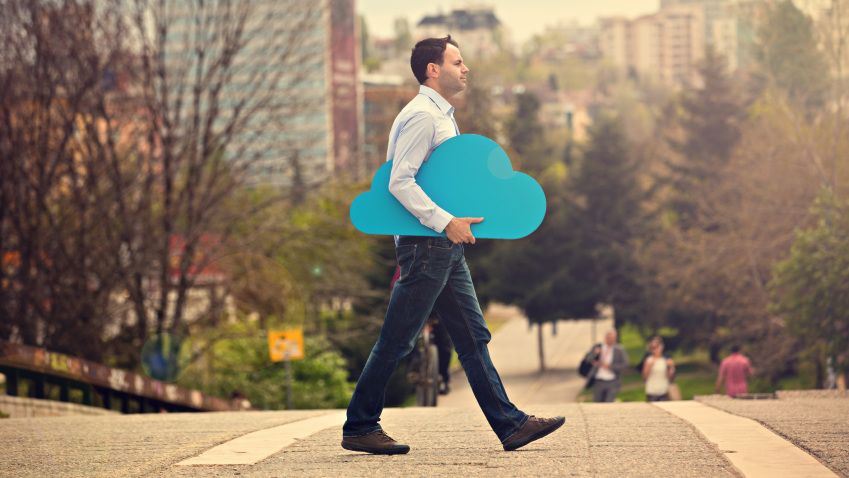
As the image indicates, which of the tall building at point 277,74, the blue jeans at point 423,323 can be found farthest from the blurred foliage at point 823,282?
the blue jeans at point 423,323

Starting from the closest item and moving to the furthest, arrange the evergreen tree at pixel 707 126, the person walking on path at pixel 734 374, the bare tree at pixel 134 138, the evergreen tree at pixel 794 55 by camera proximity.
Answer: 1. the person walking on path at pixel 734 374
2. the bare tree at pixel 134 138
3. the evergreen tree at pixel 794 55
4. the evergreen tree at pixel 707 126

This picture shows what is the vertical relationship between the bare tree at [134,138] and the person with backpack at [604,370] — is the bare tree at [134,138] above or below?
above

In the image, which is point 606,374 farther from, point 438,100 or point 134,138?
point 438,100

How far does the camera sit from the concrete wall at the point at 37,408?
14.3 m

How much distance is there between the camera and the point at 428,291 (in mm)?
6805

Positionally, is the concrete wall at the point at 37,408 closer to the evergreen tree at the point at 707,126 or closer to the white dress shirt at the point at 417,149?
the white dress shirt at the point at 417,149

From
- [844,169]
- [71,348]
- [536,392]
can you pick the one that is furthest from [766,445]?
[536,392]

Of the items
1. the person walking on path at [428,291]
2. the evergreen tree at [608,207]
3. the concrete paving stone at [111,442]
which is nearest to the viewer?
the concrete paving stone at [111,442]

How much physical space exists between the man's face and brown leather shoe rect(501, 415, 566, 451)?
155 centimetres

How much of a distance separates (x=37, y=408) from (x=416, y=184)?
29.6 ft

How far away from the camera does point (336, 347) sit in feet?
142

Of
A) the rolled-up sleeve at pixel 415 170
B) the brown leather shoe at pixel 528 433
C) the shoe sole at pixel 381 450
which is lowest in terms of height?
the shoe sole at pixel 381 450

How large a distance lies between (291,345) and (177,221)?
630 cm

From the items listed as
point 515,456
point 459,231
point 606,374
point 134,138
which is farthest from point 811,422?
point 134,138
